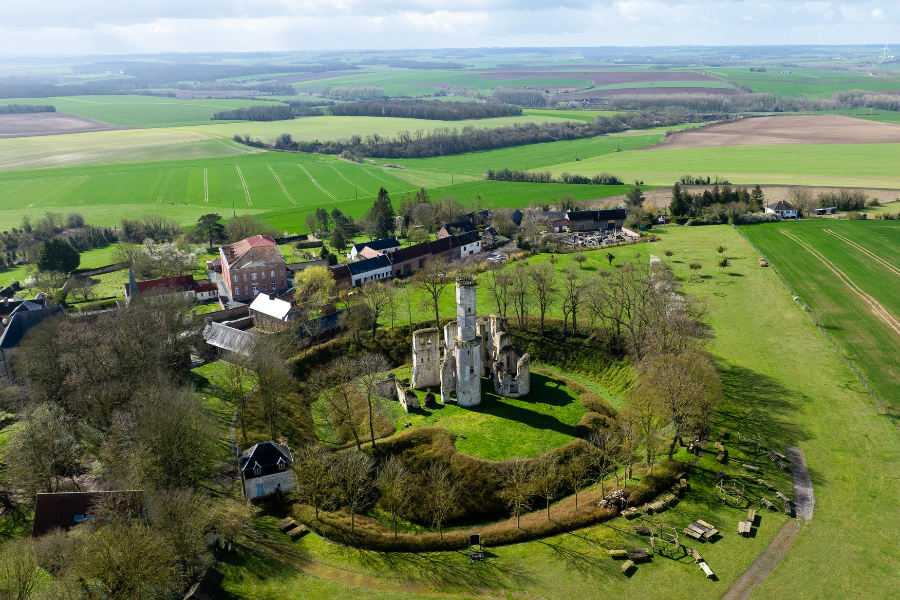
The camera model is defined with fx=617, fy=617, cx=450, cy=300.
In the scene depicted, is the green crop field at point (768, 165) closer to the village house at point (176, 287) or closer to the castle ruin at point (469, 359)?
the castle ruin at point (469, 359)

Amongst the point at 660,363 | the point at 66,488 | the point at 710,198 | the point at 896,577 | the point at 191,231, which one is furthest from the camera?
the point at 710,198

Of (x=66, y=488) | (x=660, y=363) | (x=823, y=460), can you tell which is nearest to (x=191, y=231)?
(x=66, y=488)

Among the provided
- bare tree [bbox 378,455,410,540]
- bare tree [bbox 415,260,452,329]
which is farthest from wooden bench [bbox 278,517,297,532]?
bare tree [bbox 415,260,452,329]

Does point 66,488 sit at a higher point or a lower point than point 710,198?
lower

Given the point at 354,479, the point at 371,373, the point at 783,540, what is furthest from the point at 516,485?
the point at 371,373

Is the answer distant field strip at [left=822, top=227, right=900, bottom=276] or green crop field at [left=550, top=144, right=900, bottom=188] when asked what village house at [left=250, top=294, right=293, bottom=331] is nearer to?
distant field strip at [left=822, top=227, right=900, bottom=276]

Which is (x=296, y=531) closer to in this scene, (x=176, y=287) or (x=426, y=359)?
(x=426, y=359)

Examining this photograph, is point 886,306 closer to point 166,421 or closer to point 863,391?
point 863,391
